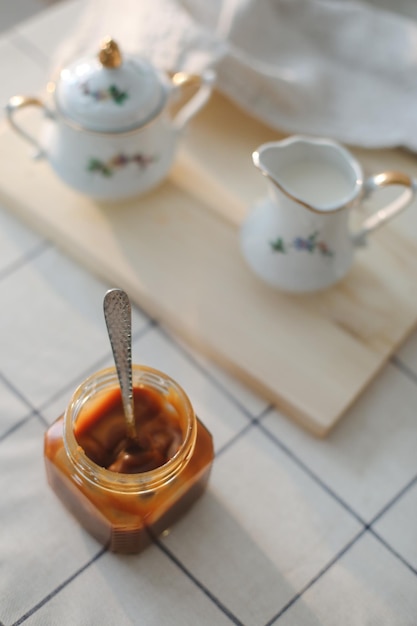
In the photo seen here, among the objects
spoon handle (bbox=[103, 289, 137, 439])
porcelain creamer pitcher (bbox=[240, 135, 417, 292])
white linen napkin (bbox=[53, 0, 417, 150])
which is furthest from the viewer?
white linen napkin (bbox=[53, 0, 417, 150])

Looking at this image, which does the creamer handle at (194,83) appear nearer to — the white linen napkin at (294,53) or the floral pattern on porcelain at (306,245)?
the white linen napkin at (294,53)

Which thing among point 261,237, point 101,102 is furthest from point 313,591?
point 101,102

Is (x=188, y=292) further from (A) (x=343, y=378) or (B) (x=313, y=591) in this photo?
(B) (x=313, y=591)

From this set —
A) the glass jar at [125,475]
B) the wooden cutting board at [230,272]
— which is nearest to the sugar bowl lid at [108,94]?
the wooden cutting board at [230,272]

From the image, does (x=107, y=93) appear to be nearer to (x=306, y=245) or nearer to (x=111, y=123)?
(x=111, y=123)

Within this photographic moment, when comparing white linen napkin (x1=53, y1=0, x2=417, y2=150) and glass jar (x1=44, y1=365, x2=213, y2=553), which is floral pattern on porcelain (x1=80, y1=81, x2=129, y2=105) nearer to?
white linen napkin (x1=53, y1=0, x2=417, y2=150)

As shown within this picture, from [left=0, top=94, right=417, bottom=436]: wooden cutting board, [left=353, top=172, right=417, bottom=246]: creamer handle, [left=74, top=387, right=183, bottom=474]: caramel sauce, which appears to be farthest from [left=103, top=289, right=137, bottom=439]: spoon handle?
[left=353, top=172, right=417, bottom=246]: creamer handle

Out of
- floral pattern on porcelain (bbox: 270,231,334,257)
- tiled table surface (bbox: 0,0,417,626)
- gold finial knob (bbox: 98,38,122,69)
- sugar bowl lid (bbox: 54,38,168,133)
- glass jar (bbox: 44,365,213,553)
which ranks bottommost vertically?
tiled table surface (bbox: 0,0,417,626)
